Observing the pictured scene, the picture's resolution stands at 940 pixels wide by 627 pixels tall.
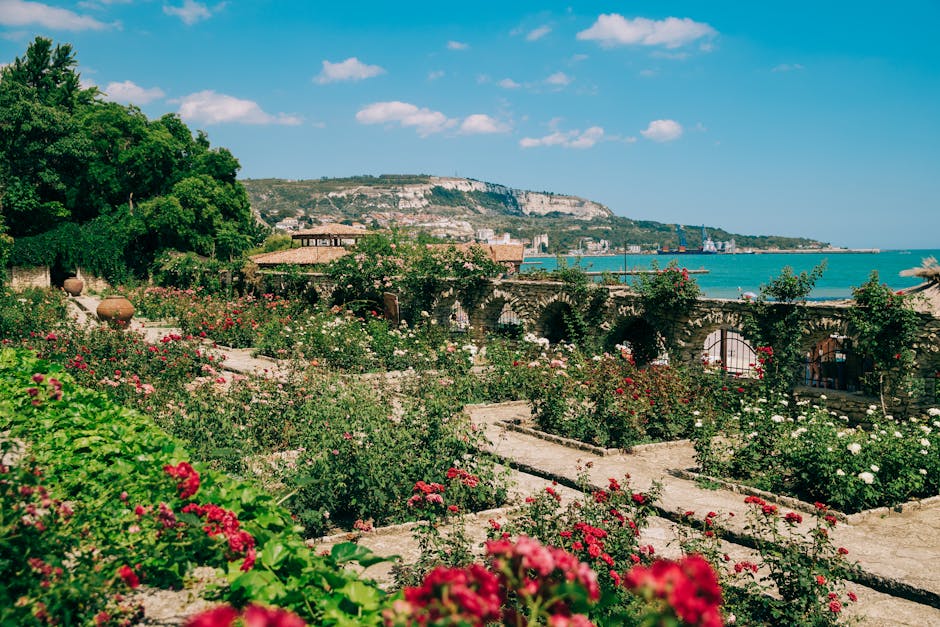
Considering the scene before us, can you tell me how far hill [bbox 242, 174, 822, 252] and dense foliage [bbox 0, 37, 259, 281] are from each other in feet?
230

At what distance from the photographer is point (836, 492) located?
6.57 metres

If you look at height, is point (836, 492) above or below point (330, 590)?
below

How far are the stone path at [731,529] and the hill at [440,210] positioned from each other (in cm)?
10162

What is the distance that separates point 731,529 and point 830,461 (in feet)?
5.46

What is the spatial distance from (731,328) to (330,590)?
10174 mm

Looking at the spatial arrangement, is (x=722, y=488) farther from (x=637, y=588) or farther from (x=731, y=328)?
(x=637, y=588)

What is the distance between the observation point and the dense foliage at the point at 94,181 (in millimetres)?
30672

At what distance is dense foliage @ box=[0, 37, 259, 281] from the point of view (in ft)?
101

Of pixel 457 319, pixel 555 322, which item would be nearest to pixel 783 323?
pixel 555 322

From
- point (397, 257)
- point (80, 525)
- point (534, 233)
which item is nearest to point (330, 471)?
point (80, 525)

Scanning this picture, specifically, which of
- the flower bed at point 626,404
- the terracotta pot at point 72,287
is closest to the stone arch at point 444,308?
the flower bed at point 626,404

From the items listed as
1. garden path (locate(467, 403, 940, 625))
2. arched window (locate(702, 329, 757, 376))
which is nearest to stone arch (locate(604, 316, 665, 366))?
arched window (locate(702, 329, 757, 376))

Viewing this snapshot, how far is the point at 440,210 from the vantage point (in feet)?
527

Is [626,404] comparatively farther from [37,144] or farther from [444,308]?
[37,144]
